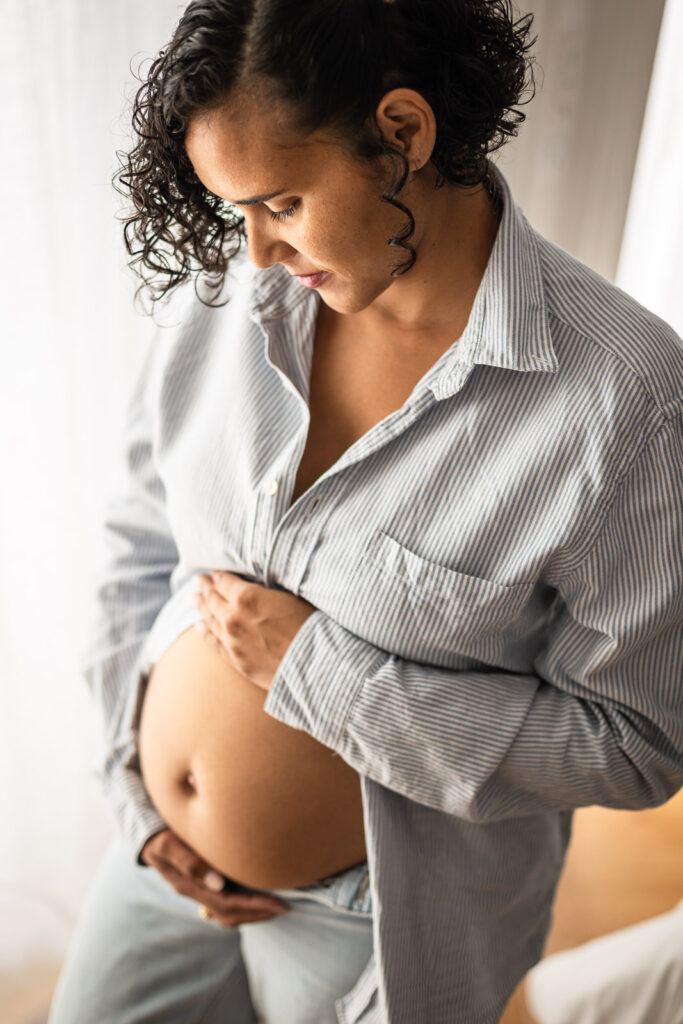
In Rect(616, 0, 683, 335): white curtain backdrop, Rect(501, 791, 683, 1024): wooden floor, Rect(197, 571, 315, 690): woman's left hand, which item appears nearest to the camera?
Rect(197, 571, 315, 690): woman's left hand

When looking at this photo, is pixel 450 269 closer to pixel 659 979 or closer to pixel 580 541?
pixel 580 541

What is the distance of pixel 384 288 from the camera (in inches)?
34.1

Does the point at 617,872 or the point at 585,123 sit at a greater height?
the point at 585,123

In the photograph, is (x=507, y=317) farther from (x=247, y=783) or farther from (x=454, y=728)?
(x=247, y=783)

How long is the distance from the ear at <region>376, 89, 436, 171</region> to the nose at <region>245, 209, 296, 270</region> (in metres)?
0.14

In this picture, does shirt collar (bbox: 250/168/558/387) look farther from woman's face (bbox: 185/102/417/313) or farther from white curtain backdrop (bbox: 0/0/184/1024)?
white curtain backdrop (bbox: 0/0/184/1024)

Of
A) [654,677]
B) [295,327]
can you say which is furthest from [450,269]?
[654,677]

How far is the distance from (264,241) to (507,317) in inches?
9.6

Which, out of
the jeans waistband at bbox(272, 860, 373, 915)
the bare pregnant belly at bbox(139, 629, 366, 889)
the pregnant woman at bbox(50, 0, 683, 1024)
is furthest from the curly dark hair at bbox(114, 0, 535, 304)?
the jeans waistband at bbox(272, 860, 373, 915)

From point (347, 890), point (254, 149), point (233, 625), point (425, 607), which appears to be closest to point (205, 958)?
point (347, 890)

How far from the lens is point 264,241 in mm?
840

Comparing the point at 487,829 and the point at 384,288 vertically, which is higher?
the point at 384,288

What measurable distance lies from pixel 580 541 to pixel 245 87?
500mm

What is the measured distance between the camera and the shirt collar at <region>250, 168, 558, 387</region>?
0.83 metres
